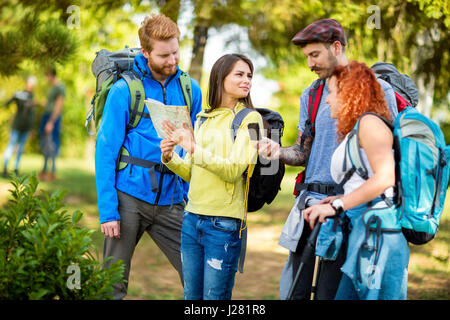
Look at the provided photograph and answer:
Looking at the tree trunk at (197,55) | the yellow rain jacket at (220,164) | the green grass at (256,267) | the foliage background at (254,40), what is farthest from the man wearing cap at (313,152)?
the tree trunk at (197,55)

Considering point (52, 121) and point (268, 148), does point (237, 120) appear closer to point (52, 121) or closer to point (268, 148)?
point (268, 148)

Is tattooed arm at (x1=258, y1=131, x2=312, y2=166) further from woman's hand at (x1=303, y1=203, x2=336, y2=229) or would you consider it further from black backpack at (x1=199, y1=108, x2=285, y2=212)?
woman's hand at (x1=303, y1=203, x2=336, y2=229)

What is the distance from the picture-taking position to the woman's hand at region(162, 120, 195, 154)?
2.88m

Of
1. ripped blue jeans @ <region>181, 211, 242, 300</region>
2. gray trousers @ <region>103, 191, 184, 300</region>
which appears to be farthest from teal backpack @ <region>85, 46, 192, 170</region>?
ripped blue jeans @ <region>181, 211, 242, 300</region>

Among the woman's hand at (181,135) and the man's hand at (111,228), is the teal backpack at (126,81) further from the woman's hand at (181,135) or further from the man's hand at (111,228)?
the woman's hand at (181,135)

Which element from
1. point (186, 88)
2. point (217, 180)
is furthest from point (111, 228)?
point (186, 88)

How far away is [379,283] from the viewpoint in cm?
241

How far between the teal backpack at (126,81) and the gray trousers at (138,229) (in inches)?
11.8

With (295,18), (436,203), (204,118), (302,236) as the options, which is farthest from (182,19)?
(436,203)

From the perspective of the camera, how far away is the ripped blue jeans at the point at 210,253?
114 inches

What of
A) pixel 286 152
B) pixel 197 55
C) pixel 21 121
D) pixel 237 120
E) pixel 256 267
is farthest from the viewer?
pixel 21 121

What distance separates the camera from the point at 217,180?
2.96 metres

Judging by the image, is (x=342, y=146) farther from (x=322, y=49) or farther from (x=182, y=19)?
(x=182, y=19)

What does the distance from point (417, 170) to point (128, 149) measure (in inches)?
74.6
